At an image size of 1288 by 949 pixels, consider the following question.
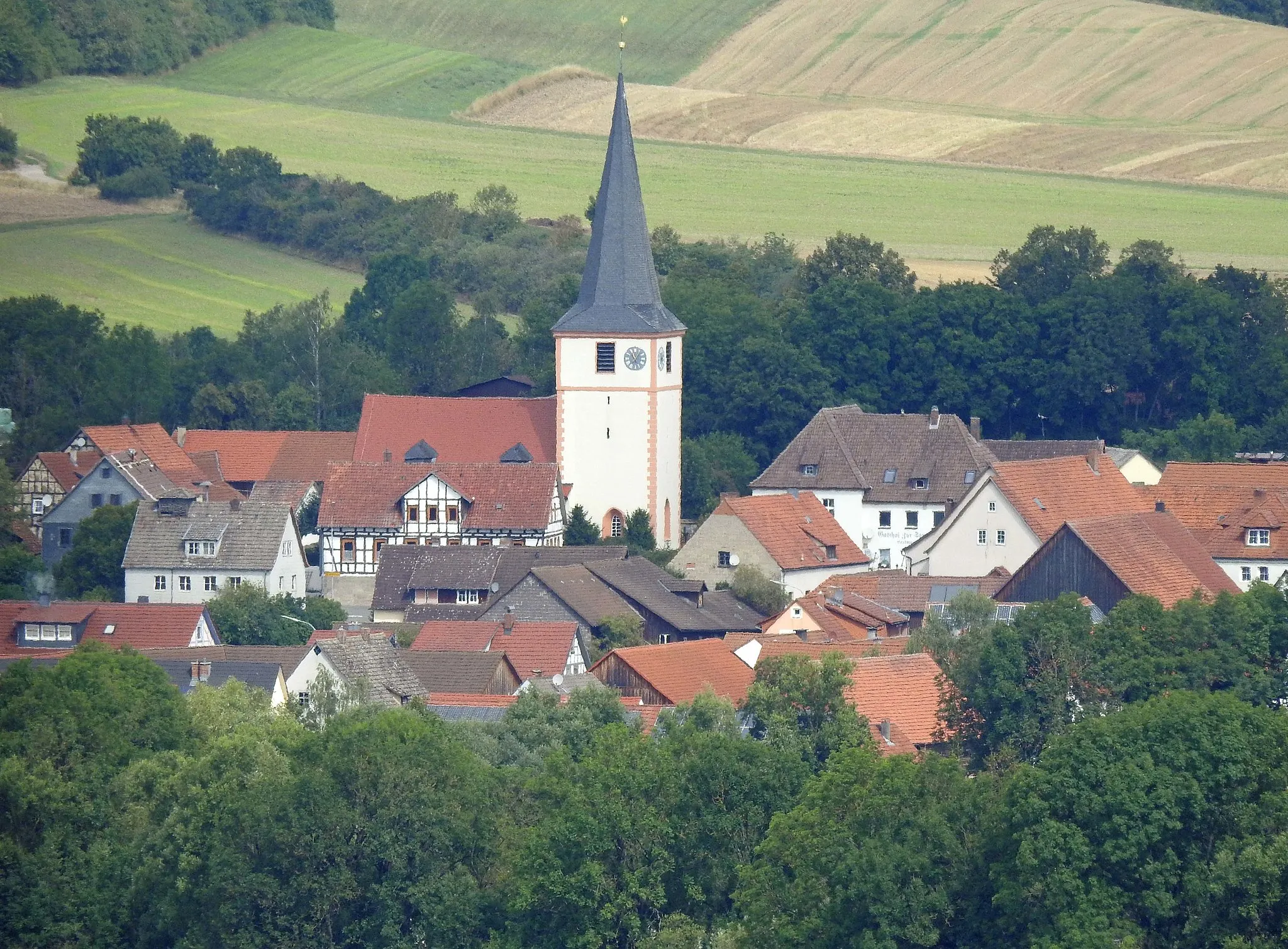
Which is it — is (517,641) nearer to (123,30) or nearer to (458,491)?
(458,491)

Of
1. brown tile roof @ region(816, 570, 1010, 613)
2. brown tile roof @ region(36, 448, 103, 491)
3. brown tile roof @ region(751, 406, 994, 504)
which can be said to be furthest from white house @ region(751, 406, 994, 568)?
brown tile roof @ region(36, 448, 103, 491)

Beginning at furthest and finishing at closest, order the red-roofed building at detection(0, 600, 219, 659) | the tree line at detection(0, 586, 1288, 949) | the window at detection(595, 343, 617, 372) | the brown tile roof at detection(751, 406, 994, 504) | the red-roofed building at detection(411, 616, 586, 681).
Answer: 1. the window at detection(595, 343, 617, 372)
2. the brown tile roof at detection(751, 406, 994, 504)
3. the red-roofed building at detection(0, 600, 219, 659)
4. the red-roofed building at detection(411, 616, 586, 681)
5. the tree line at detection(0, 586, 1288, 949)

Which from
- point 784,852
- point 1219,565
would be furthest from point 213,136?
point 784,852

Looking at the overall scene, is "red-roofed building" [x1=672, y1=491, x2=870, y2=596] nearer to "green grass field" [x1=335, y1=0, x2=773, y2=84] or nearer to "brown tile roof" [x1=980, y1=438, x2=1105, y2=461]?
"brown tile roof" [x1=980, y1=438, x2=1105, y2=461]

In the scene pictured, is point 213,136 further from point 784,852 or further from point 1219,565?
point 784,852

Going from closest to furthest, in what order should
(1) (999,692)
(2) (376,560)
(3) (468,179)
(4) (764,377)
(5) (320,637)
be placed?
(1) (999,692) < (5) (320,637) < (2) (376,560) < (4) (764,377) < (3) (468,179)

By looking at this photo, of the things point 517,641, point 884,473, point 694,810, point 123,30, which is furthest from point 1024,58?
point 694,810

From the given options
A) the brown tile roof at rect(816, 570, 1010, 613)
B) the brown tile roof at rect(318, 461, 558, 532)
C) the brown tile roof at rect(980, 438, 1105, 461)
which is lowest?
the brown tile roof at rect(816, 570, 1010, 613)
